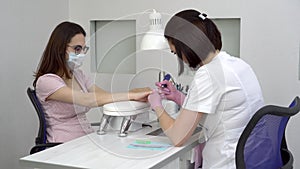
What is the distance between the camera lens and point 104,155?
4.56 ft

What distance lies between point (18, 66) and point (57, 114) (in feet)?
2.59

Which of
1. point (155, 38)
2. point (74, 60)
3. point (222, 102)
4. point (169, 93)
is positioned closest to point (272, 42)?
point (155, 38)

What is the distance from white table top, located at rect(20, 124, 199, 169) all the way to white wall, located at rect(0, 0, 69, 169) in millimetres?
1111

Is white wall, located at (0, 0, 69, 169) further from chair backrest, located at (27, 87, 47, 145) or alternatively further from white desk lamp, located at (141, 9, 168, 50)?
white desk lamp, located at (141, 9, 168, 50)

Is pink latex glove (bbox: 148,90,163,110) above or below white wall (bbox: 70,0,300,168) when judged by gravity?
below

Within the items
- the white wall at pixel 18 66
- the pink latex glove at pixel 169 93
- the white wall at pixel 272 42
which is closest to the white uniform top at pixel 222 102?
the pink latex glove at pixel 169 93

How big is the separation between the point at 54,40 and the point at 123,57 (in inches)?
37.7

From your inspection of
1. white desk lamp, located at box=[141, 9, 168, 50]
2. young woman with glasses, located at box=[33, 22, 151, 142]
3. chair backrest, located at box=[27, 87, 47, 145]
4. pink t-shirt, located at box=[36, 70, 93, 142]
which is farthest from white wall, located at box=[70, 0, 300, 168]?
chair backrest, located at box=[27, 87, 47, 145]

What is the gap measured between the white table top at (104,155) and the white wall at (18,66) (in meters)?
1.11

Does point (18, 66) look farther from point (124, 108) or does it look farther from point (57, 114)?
point (124, 108)

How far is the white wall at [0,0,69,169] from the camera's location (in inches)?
97.9

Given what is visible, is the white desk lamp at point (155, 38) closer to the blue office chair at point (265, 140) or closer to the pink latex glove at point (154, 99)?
the pink latex glove at point (154, 99)

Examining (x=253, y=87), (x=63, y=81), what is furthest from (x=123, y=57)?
(x=253, y=87)

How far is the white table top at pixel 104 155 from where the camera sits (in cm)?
130
